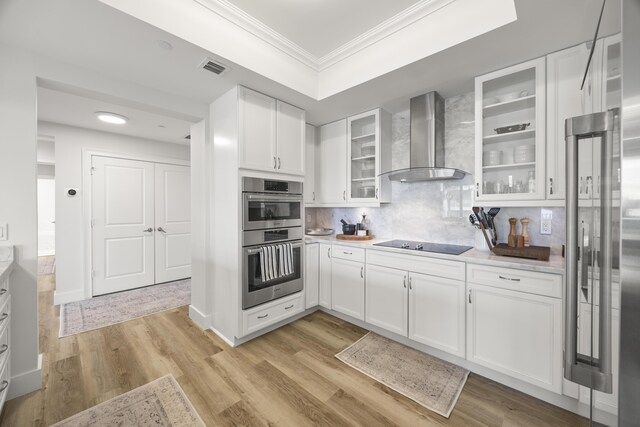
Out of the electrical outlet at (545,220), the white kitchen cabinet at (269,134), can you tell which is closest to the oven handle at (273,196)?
the white kitchen cabinet at (269,134)

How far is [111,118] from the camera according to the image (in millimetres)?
3244

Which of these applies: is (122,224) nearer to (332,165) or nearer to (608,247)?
(332,165)

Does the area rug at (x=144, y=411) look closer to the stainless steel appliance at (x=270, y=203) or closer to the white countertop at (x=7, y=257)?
the white countertop at (x=7, y=257)

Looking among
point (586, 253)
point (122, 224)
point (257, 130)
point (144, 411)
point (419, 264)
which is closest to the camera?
point (586, 253)

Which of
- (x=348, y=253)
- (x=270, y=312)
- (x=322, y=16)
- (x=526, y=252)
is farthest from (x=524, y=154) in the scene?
(x=270, y=312)

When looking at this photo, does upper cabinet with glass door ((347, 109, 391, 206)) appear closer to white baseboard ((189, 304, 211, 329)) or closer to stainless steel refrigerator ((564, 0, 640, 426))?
stainless steel refrigerator ((564, 0, 640, 426))

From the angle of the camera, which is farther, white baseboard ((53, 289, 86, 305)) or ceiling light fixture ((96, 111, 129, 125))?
white baseboard ((53, 289, 86, 305))

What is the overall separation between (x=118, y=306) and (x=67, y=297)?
0.84m

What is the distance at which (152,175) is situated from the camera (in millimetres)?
4305

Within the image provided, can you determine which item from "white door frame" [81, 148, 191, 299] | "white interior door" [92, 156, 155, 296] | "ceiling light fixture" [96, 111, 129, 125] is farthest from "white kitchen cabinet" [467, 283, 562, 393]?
"white door frame" [81, 148, 191, 299]

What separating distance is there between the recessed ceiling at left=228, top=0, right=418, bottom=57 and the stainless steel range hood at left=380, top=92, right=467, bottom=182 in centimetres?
87

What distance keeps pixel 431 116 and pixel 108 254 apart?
15.9 ft

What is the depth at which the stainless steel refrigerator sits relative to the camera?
59 centimetres

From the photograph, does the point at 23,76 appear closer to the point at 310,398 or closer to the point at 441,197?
the point at 310,398
